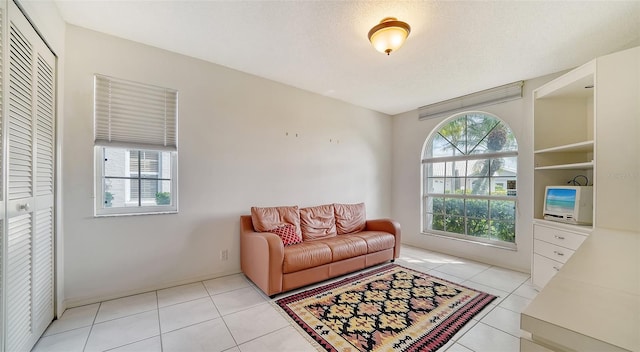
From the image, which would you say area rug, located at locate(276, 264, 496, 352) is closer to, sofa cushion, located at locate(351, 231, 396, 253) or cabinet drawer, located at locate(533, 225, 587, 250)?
sofa cushion, located at locate(351, 231, 396, 253)

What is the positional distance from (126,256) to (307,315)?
193 centimetres

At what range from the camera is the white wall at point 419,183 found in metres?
3.33

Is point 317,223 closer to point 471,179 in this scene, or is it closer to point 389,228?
point 389,228

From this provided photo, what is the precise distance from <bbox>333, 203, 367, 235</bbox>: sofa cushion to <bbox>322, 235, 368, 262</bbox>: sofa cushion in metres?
0.43

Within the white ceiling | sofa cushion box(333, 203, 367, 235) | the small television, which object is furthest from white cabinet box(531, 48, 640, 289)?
sofa cushion box(333, 203, 367, 235)

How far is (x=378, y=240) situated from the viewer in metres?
3.36

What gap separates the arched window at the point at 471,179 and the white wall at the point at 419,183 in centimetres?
12

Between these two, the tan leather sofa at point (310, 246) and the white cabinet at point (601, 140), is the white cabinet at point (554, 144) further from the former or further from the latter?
the tan leather sofa at point (310, 246)

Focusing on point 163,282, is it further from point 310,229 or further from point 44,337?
point 310,229

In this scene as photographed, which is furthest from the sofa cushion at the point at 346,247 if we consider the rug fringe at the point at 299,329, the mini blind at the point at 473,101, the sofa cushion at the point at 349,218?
the mini blind at the point at 473,101

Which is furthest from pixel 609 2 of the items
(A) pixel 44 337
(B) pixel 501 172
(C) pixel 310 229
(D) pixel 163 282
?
(A) pixel 44 337

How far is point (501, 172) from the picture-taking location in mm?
3676

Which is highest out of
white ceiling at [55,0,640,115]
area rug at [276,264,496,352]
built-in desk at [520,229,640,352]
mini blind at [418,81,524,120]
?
white ceiling at [55,0,640,115]

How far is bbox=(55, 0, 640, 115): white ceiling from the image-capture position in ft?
6.52
